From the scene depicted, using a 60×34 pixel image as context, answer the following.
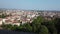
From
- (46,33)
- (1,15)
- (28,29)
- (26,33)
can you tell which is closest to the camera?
(46,33)

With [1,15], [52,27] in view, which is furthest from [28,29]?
[1,15]

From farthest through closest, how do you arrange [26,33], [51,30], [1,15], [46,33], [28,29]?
[1,15] → [28,29] → [26,33] → [51,30] → [46,33]

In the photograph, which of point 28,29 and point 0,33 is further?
point 28,29

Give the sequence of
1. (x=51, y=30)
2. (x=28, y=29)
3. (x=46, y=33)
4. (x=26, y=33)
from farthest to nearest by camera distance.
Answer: (x=28, y=29) < (x=26, y=33) < (x=51, y=30) < (x=46, y=33)

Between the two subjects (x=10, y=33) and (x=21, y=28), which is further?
(x=21, y=28)

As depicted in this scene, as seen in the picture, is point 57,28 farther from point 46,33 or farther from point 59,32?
point 46,33

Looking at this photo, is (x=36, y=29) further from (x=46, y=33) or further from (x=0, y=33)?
(x=0, y=33)

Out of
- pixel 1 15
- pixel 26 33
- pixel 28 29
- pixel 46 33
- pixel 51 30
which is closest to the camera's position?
pixel 46 33

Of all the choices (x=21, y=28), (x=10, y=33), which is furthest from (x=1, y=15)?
(x=10, y=33)
